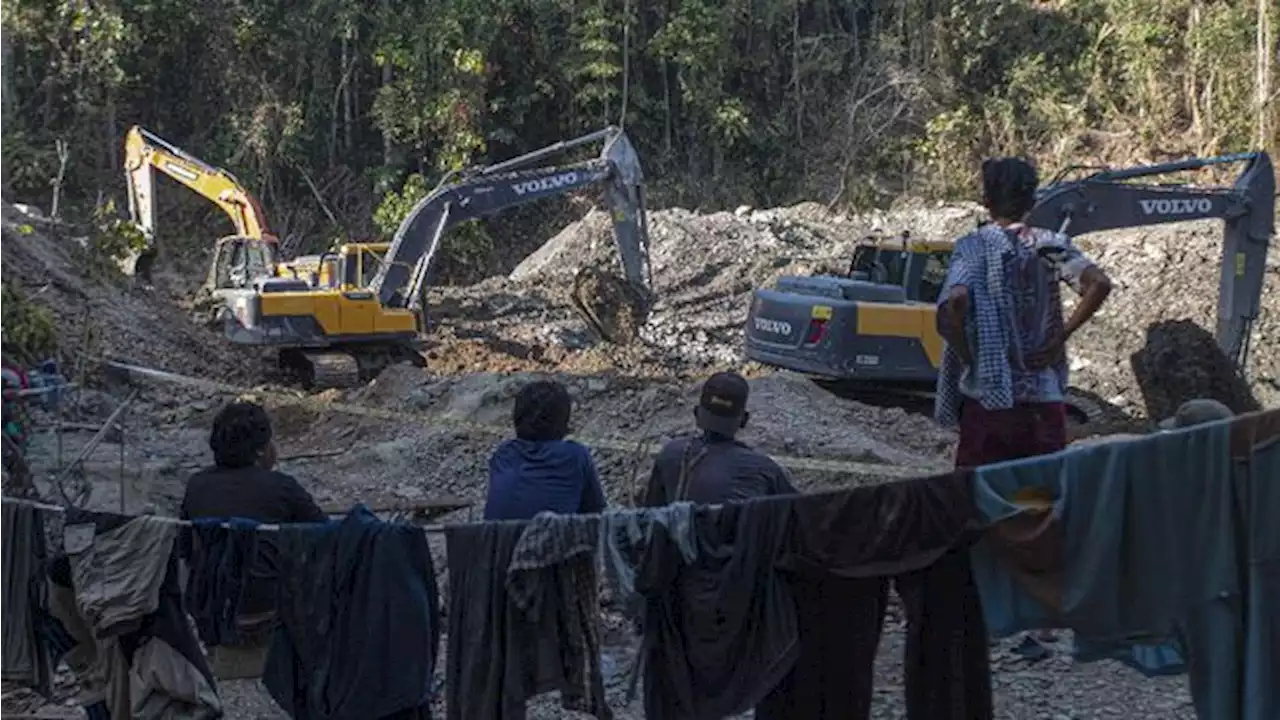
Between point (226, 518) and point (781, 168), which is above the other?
point (781, 168)

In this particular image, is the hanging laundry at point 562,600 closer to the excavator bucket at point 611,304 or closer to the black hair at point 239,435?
Result: the black hair at point 239,435

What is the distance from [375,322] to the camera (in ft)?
62.0

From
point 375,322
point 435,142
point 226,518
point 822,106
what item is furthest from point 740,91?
point 226,518

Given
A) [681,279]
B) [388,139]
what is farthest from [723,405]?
[388,139]

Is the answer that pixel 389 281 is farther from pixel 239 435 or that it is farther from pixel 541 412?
pixel 541 412

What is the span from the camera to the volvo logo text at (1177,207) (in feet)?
48.4

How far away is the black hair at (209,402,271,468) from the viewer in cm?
551

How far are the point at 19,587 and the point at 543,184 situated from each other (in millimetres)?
14450

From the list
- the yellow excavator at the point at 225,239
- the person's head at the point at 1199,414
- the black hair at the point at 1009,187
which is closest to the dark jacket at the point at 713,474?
the person's head at the point at 1199,414

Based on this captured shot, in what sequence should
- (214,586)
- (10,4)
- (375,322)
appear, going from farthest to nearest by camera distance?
(10,4), (375,322), (214,586)

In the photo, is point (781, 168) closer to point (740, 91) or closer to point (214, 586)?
point (740, 91)

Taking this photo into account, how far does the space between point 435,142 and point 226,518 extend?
27.2 meters

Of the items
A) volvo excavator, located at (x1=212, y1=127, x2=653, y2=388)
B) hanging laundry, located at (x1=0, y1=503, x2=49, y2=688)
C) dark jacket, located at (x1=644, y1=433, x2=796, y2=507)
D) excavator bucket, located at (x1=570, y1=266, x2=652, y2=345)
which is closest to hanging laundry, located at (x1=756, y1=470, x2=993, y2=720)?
dark jacket, located at (x1=644, y1=433, x2=796, y2=507)

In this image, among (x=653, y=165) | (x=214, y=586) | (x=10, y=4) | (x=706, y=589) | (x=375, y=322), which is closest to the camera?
(x=706, y=589)
